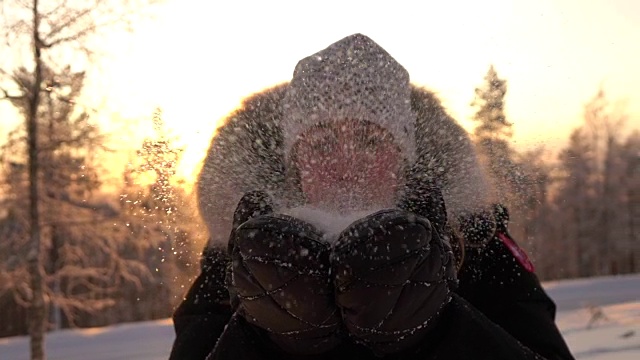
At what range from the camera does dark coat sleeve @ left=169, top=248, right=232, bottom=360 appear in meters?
0.64

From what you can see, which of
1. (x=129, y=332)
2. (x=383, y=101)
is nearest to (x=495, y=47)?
(x=383, y=101)

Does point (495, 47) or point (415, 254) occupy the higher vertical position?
point (495, 47)

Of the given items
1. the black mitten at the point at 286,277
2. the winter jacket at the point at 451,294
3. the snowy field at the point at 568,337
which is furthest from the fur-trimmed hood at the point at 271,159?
the snowy field at the point at 568,337

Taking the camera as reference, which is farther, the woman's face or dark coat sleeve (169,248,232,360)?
dark coat sleeve (169,248,232,360)

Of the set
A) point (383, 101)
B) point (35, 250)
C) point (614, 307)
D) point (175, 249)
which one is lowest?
point (614, 307)

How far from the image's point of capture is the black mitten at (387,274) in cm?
41

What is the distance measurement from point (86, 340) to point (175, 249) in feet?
14.4

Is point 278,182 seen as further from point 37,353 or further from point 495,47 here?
point 37,353

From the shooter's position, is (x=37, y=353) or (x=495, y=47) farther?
(x=37, y=353)

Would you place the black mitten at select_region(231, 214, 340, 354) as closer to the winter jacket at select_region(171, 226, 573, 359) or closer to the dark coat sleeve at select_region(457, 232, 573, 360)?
the winter jacket at select_region(171, 226, 573, 359)

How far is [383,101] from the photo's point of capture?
553mm

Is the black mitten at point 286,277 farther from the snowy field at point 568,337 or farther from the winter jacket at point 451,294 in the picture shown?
the snowy field at point 568,337

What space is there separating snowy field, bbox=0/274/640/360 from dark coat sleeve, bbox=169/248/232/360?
306 centimetres

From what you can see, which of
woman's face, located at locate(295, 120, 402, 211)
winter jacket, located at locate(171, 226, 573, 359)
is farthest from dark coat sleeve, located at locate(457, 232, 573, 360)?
→ woman's face, located at locate(295, 120, 402, 211)
